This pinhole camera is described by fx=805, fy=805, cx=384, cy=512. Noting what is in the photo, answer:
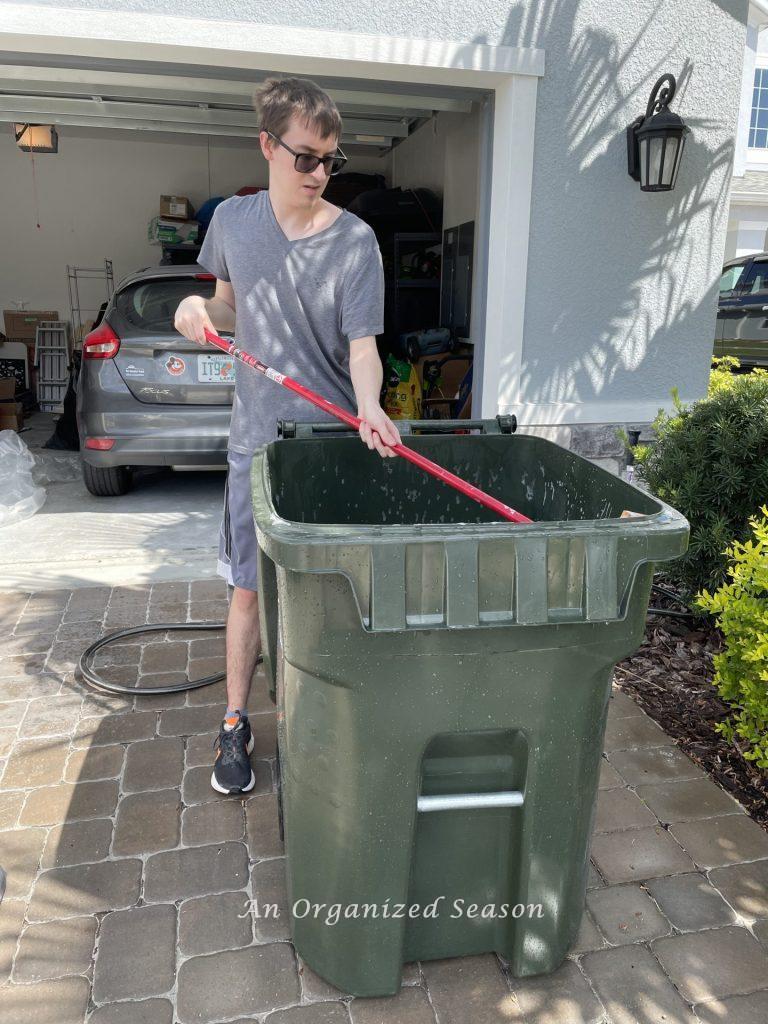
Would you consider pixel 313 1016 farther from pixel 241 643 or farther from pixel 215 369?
pixel 215 369

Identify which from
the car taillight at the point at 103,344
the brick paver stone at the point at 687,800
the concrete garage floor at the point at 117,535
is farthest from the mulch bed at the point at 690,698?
the car taillight at the point at 103,344

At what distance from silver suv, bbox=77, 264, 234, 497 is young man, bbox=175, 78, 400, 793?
286cm

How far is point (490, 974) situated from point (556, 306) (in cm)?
383

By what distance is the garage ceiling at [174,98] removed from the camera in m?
4.74

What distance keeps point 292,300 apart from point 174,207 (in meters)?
9.42

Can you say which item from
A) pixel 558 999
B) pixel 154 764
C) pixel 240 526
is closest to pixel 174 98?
pixel 240 526

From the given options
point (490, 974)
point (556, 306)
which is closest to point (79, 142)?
point (556, 306)

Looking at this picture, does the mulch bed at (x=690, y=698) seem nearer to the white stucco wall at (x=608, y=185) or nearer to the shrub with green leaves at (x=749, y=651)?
the shrub with green leaves at (x=749, y=651)

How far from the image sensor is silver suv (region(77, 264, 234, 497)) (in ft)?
17.3

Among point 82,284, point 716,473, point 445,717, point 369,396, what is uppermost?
point 82,284

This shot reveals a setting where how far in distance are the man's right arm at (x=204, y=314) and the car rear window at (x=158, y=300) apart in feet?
9.54

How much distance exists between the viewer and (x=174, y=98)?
21.8 ft

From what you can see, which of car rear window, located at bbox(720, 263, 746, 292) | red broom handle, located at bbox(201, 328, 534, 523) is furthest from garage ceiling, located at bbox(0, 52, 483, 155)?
car rear window, located at bbox(720, 263, 746, 292)

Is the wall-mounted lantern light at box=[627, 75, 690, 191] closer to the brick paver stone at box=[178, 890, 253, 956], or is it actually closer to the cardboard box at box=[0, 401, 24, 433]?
the brick paver stone at box=[178, 890, 253, 956]
